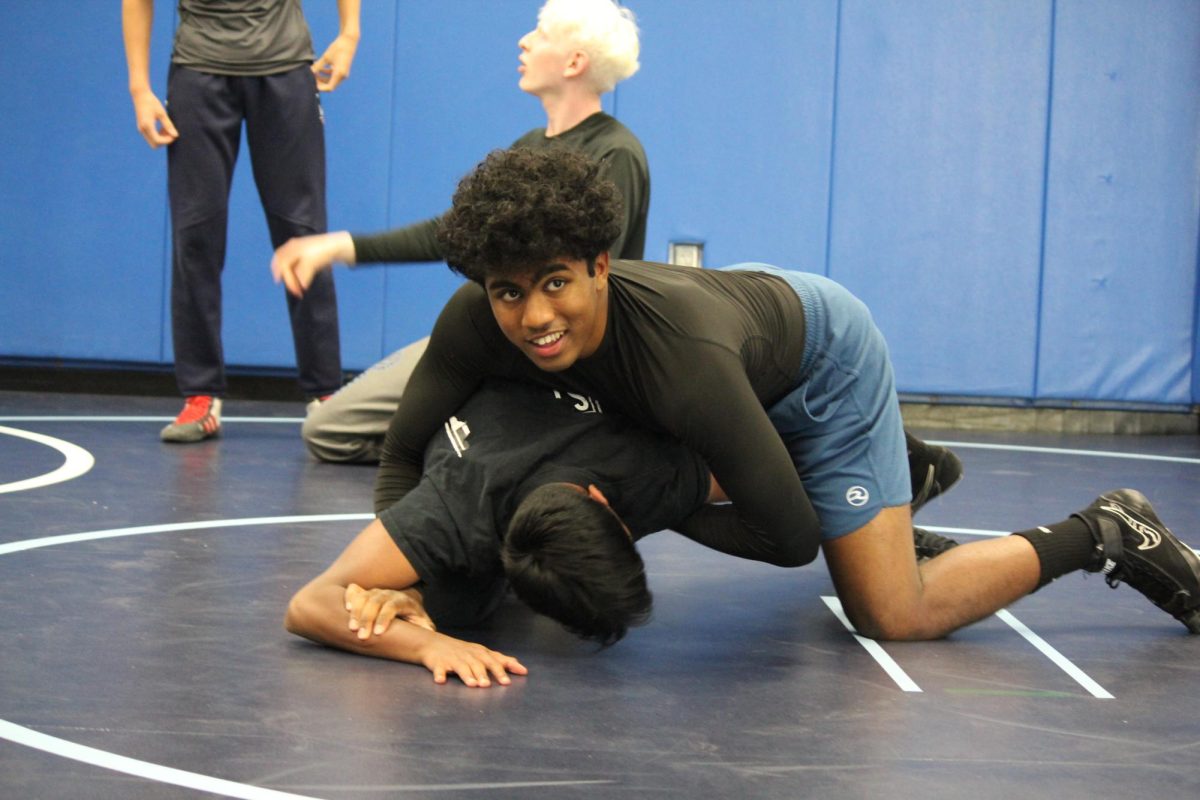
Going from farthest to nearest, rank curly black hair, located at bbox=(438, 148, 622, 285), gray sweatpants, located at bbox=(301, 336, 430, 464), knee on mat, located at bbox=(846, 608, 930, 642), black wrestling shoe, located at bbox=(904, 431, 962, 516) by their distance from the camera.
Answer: gray sweatpants, located at bbox=(301, 336, 430, 464) < black wrestling shoe, located at bbox=(904, 431, 962, 516) < knee on mat, located at bbox=(846, 608, 930, 642) < curly black hair, located at bbox=(438, 148, 622, 285)

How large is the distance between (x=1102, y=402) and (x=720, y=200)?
74.0 inches

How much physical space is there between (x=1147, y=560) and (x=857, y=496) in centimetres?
56

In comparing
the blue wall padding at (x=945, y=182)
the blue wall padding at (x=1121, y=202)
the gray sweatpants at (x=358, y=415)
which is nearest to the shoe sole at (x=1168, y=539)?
the gray sweatpants at (x=358, y=415)

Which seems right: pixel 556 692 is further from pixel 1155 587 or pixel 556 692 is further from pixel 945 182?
pixel 945 182

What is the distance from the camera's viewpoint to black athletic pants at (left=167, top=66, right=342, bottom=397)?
4773mm

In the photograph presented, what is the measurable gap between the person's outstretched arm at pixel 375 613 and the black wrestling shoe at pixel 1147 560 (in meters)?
1.12

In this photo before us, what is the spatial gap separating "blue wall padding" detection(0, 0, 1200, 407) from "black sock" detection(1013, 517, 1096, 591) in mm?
3673

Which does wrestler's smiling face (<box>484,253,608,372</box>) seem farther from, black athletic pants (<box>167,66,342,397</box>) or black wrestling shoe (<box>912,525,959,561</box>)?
black athletic pants (<box>167,66,342,397</box>)

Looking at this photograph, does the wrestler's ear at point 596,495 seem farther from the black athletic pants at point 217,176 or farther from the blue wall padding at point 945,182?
the blue wall padding at point 945,182

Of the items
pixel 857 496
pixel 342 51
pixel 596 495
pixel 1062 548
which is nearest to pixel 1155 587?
pixel 1062 548

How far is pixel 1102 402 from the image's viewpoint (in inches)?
253

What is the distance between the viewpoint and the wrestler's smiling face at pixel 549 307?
217 centimetres

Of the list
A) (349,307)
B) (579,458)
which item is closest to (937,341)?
(349,307)

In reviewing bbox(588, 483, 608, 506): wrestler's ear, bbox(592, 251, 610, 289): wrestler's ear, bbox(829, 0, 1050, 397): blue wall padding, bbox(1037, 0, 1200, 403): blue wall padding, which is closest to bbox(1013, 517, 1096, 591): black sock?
bbox(588, 483, 608, 506): wrestler's ear
